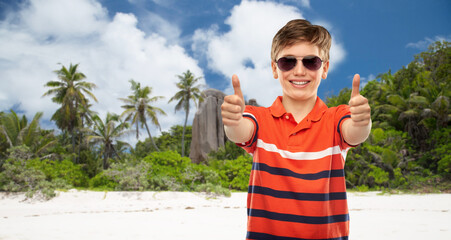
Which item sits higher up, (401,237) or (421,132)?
(421,132)

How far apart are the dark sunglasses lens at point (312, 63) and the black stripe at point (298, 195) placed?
0.66 m

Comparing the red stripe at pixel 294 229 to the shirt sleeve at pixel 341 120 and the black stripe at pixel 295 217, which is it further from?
the shirt sleeve at pixel 341 120

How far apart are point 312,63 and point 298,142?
1.44ft

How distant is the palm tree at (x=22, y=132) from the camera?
18.1 m

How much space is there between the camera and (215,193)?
912 centimetres

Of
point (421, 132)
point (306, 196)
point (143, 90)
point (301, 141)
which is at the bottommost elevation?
point (306, 196)

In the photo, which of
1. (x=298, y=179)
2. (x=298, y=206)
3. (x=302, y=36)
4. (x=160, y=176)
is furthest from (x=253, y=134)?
(x=160, y=176)

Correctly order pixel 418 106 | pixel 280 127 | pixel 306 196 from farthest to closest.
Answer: pixel 418 106 < pixel 280 127 < pixel 306 196

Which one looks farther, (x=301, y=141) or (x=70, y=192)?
(x=70, y=192)

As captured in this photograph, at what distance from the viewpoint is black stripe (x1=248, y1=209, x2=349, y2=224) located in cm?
142

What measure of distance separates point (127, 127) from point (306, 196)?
26046mm

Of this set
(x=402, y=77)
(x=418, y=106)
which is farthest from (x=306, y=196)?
(x=402, y=77)

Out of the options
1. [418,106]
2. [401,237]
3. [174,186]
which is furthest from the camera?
[418,106]

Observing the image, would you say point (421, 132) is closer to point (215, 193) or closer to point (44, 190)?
point (215, 193)
